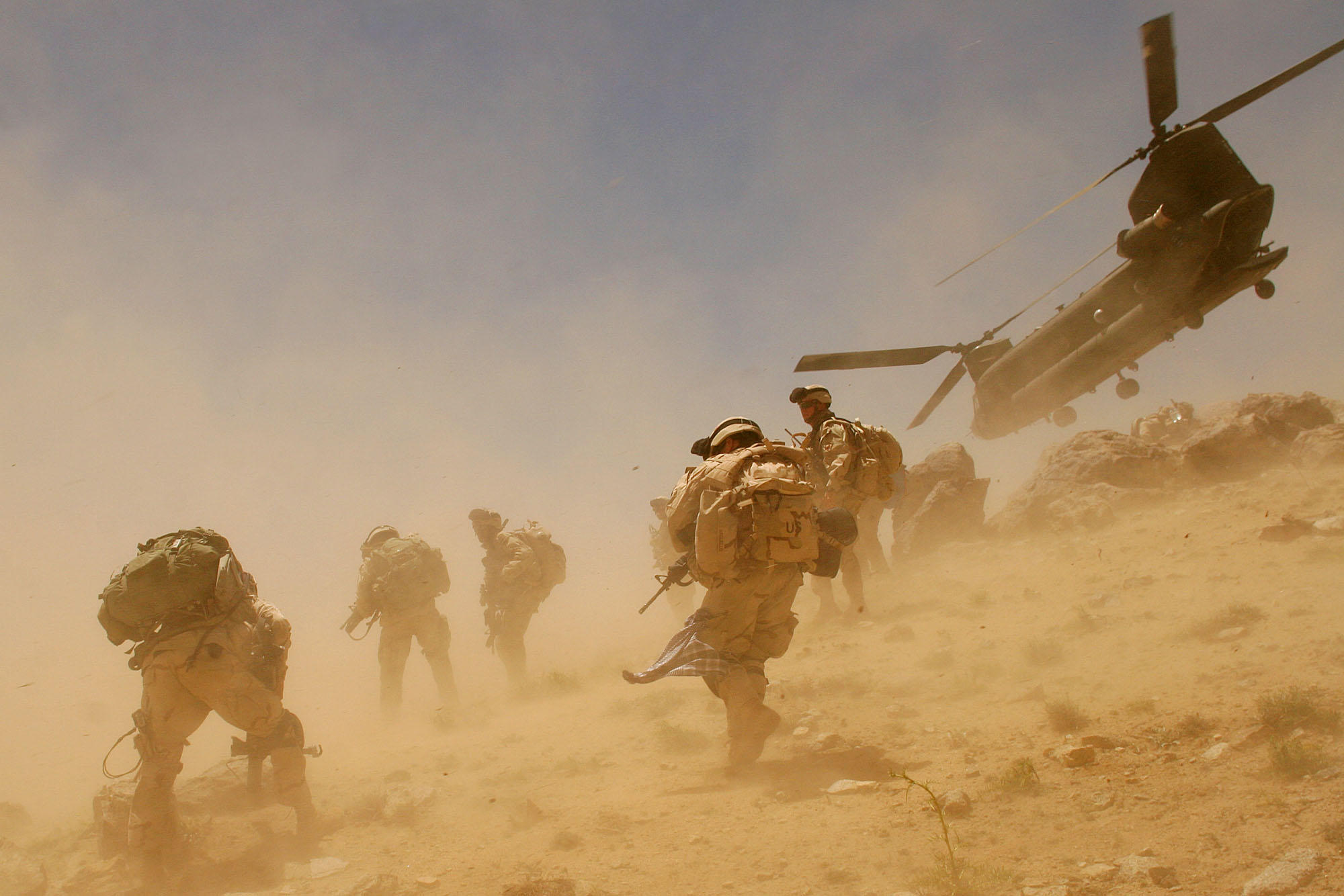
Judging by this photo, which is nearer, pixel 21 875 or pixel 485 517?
pixel 21 875

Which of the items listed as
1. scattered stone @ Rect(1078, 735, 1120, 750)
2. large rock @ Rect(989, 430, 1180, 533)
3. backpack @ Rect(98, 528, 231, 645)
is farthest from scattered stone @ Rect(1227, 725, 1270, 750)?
large rock @ Rect(989, 430, 1180, 533)

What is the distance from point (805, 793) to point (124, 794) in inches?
219

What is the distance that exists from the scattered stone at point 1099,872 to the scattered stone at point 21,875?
261 inches

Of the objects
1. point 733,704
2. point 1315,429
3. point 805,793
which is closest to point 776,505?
point 733,704

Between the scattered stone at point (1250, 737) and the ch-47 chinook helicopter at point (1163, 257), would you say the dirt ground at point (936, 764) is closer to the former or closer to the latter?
the scattered stone at point (1250, 737)

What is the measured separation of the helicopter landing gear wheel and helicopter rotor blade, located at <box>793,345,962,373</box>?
2835 mm

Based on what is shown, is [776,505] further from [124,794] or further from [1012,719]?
[124,794]

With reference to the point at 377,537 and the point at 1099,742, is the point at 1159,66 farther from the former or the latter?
the point at 377,537

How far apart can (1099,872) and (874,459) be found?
149 inches

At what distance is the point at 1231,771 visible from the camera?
357 cm

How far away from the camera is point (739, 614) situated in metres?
5.09

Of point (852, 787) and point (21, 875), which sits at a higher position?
point (21, 875)

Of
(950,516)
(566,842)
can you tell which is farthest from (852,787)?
(950,516)

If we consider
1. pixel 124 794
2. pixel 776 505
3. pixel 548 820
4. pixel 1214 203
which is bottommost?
pixel 548 820
